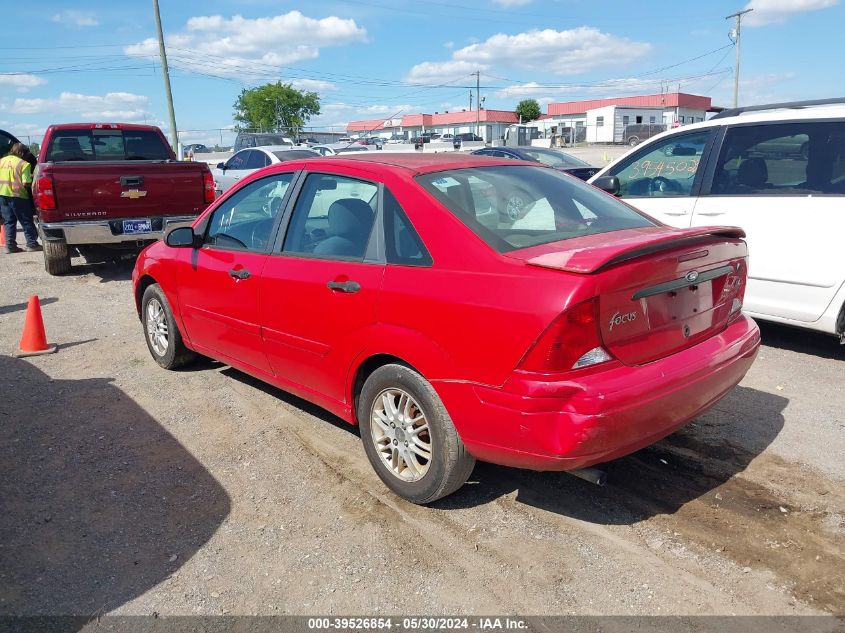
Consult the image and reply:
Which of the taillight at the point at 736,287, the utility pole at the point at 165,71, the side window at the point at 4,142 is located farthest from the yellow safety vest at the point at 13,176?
the utility pole at the point at 165,71

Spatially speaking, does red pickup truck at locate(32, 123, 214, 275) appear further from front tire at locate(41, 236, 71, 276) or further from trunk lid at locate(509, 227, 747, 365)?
trunk lid at locate(509, 227, 747, 365)

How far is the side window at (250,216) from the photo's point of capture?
4.30 m

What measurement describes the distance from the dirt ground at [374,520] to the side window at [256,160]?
Result: 410 inches

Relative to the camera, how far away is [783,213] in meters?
5.46

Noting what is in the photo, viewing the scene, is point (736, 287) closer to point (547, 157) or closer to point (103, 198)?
point (103, 198)

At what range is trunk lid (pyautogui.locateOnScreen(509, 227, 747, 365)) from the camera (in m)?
2.77

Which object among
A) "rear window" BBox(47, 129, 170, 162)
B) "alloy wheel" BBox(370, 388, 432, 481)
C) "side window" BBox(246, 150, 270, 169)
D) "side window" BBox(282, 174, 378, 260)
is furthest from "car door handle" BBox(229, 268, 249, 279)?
"side window" BBox(246, 150, 270, 169)

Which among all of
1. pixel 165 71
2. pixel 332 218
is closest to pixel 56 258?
pixel 332 218

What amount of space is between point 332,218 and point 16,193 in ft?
34.0

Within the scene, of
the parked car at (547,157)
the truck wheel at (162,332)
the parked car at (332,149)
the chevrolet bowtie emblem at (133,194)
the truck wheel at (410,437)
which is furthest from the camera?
the parked car at (332,149)

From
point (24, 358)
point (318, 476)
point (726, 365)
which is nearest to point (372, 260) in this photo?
point (318, 476)

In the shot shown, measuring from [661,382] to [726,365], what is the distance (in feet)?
1.91

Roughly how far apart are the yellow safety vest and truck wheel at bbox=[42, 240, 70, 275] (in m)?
2.53

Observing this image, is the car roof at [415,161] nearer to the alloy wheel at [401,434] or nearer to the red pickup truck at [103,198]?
the alloy wheel at [401,434]
